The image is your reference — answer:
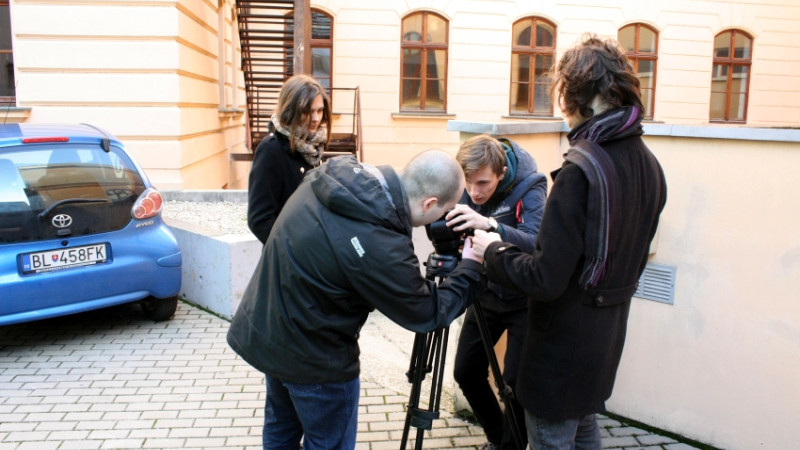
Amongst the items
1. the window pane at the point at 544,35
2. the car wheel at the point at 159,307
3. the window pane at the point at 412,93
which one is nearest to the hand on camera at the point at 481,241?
the car wheel at the point at 159,307

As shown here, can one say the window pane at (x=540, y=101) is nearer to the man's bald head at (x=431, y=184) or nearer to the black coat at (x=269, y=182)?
the black coat at (x=269, y=182)

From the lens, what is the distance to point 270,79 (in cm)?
1215

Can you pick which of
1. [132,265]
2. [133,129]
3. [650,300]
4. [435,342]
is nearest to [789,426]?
[650,300]

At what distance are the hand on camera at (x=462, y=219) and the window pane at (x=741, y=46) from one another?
55.6 feet

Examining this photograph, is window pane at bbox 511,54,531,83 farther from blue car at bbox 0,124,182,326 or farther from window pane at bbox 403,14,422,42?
blue car at bbox 0,124,182,326

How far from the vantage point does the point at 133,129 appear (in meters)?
8.78

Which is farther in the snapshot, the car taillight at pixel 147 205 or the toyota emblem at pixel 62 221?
the car taillight at pixel 147 205

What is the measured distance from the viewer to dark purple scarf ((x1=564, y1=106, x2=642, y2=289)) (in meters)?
2.02

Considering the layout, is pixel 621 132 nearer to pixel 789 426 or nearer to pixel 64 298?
pixel 789 426

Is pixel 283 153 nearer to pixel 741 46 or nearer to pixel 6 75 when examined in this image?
pixel 6 75

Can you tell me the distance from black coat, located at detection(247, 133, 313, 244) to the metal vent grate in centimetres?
182

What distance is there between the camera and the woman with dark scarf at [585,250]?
6.75 ft

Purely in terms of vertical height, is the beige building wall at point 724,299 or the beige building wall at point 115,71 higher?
the beige building wall at point 115,71

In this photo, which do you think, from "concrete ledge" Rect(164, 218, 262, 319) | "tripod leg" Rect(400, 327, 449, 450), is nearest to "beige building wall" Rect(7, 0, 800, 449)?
"tripod leg" Rect(400, 327, 449, 450)
